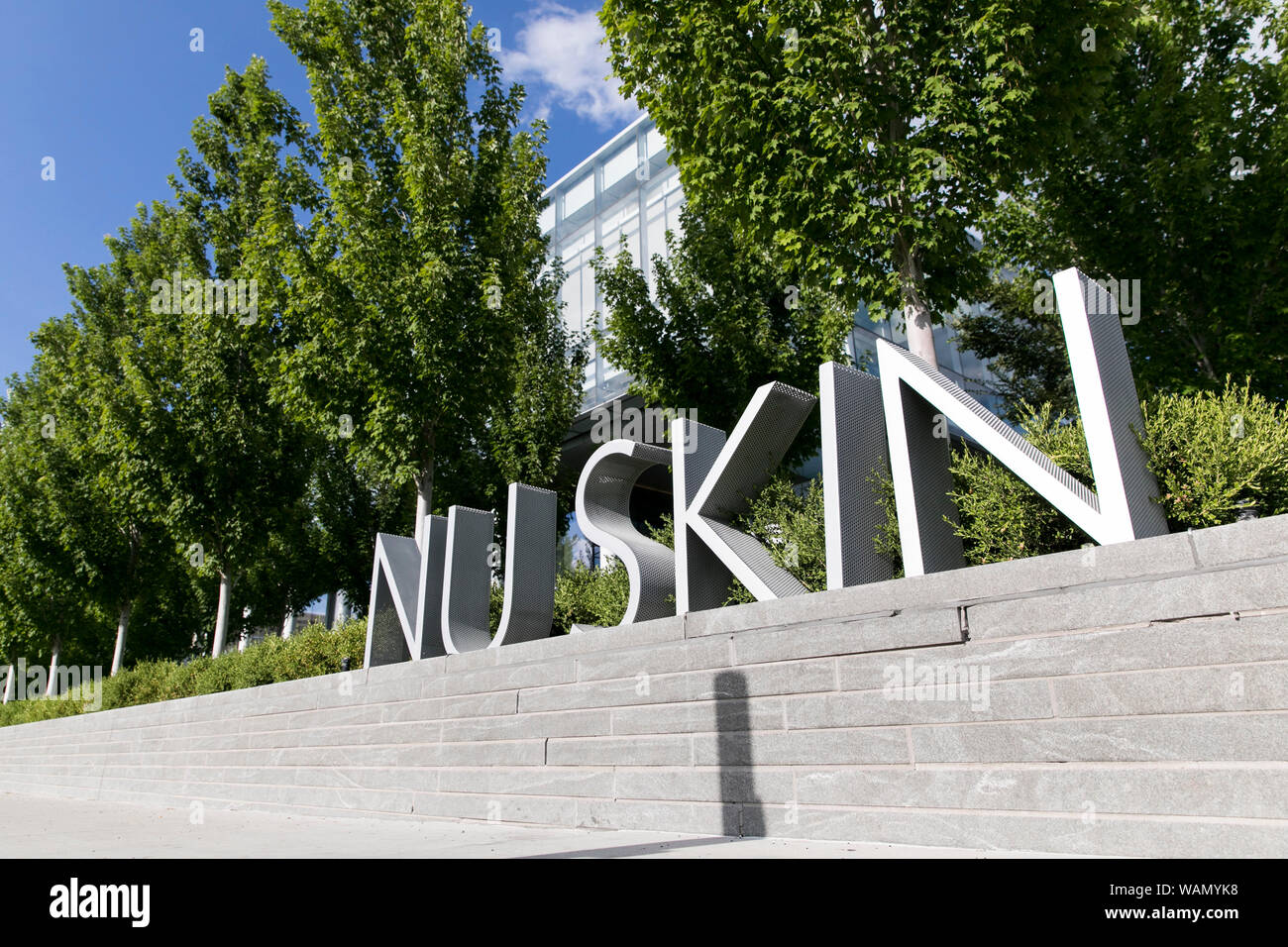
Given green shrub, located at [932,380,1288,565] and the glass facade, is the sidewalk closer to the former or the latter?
green shrub, located at [932,380,1288,565]

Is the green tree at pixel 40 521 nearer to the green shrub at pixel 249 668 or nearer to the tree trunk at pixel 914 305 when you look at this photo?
the green shrub at pixel 249 668

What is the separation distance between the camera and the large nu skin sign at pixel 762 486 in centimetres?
429

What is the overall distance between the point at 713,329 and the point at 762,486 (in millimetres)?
7181

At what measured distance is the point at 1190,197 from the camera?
11.5 meters

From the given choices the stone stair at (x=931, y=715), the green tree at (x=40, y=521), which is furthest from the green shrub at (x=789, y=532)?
the green tree at (x=40, y=521)

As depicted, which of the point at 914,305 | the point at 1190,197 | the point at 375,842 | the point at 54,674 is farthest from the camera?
the point at 54,674

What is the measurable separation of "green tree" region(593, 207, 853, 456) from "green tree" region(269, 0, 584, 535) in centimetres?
213

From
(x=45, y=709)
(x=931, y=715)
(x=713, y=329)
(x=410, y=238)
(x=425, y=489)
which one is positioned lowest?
(x=45, y=709)

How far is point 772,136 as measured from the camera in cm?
785

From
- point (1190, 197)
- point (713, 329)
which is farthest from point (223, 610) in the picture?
point (1190, 197)

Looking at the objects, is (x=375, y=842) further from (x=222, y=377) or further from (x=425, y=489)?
(x=222, y=377)

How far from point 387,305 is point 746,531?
253 inches

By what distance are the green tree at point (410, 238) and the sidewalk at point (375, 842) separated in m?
3.98

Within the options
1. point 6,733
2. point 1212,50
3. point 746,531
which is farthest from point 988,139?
point 6,733
